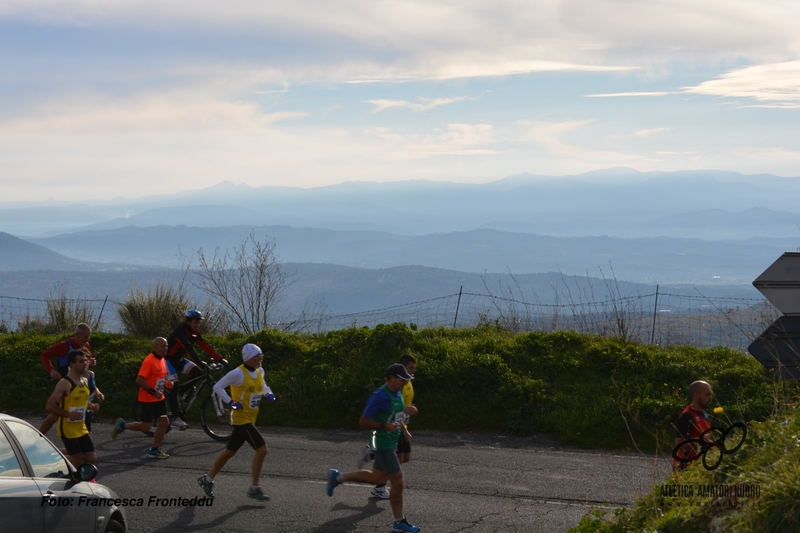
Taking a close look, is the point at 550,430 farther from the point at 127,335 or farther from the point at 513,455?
the point at 127,335

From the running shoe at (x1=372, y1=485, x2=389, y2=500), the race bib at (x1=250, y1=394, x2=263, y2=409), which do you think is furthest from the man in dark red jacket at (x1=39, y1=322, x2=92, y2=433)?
the running shoe at (x1=372, y1=485, x2=389, y2=500)

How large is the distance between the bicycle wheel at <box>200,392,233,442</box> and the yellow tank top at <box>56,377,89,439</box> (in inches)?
139

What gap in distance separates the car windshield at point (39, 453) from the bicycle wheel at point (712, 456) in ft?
16.3

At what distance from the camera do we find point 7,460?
15.7 ft

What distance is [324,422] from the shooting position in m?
13.5

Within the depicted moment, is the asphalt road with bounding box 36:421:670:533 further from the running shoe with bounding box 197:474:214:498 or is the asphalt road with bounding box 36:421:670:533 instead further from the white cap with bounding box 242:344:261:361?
the white cap with bounding box 242:344:261:361

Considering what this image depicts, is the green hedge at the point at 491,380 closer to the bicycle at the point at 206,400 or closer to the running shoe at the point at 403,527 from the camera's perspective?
the bicycle at the point at 206,400

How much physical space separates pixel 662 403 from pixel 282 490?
634 centimetres

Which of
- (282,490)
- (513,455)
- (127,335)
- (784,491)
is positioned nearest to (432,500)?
(282,490)

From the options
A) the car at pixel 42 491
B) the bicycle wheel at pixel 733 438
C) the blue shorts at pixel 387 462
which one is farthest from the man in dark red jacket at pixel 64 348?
the bicycle wheel at pixel 733 438

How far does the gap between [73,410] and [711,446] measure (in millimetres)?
6507

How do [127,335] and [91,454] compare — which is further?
[127,335]

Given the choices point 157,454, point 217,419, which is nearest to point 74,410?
point 157,454

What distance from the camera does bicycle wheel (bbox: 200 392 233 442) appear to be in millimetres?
12131
